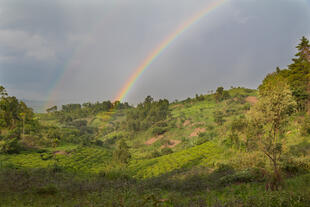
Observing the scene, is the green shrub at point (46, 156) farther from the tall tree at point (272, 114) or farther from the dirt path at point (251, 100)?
the dirt path at point (251, 100)

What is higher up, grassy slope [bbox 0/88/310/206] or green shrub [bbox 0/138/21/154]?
green shrub [bbox 0/138/21/154]

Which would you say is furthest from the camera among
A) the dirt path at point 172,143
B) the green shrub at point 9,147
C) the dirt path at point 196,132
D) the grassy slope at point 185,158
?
the dirt path at point 196,132

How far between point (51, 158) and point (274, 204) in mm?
51670

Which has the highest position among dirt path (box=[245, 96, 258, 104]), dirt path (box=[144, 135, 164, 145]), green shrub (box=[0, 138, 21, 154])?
dirt path (box=[245, 96, 258, 104])

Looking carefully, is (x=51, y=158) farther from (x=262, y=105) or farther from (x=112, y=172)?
(x=262, y=105)

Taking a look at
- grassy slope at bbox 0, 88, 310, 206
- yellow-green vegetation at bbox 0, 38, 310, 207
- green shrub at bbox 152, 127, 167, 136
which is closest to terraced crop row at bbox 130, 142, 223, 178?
grassy slope at bbox 0, 88, 310, 206

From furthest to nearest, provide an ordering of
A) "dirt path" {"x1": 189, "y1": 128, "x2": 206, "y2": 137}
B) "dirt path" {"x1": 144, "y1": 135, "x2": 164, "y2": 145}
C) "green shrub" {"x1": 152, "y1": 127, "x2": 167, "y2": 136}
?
"green shrub" {"x1": 152, "y1": 127, "x2": 167, "y2": 136}
"dirt path" {"x1": 144, "y1": 135, "x2": 164, "y2": 145}
"dirt path" {"x1": 189, "y1": 128, "x2": 206, "y2": 137}

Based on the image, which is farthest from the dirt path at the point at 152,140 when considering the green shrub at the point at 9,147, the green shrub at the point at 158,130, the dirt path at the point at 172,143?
the green shrub at the point at 9,147

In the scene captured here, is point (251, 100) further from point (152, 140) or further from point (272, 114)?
point (272, 114)

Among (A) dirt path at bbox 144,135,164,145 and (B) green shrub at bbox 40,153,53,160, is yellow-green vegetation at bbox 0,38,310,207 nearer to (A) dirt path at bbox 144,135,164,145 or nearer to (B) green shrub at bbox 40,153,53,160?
(A) dirt path at bbox 144,135,164,145

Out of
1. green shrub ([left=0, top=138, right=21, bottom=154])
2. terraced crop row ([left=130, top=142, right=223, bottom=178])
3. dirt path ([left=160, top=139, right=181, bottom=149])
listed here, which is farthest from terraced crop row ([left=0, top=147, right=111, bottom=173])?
dirt path ([left=160, top=139, right=181, bottom=149])

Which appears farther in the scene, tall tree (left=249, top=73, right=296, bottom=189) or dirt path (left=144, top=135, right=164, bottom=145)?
dirt path (left=144, top=135, right=164, bottom=145)

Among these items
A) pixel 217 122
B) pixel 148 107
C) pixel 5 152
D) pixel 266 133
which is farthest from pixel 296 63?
pixel 148 107

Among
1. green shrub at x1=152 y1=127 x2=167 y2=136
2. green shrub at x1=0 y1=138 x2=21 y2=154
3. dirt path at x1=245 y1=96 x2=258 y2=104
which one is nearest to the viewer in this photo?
green shrub at x1=0 y1=138 x2=21 y2=154
